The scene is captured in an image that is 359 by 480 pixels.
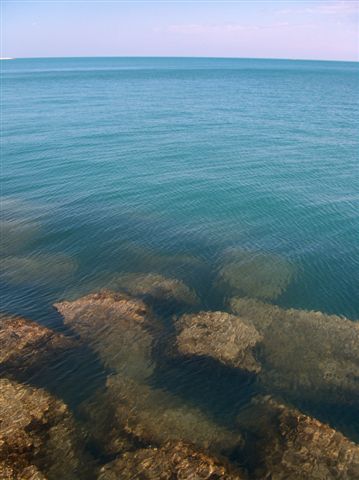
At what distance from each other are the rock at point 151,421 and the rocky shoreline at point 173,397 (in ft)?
0.17

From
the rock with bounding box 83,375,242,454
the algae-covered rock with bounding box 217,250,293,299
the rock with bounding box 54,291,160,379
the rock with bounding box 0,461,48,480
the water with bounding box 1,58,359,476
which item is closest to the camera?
the rock with bounding box 0,461,48,480

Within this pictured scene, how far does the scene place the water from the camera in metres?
28.0

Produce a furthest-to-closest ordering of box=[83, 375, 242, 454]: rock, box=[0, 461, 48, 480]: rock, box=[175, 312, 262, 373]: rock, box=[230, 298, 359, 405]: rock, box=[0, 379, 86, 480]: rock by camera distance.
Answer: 1. box=[175, 312, 262, 373]: rock
2. box=[230, 298, 359, 405]: rock
3. box=[83, 375, 242, 454]: rock
4. box=[0, 379, 86, 480]: rock
5. box=[0, 461, 48, 480]: rock

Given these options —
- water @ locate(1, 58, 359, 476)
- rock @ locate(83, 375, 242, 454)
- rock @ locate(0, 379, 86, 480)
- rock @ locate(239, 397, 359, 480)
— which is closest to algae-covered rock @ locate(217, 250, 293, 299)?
water @ locate(1, 58, 359, 476)

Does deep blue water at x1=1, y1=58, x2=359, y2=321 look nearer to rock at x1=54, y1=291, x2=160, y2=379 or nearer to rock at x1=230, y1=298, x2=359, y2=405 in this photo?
rock at x1=230, y1=298, x2=359, y2=405

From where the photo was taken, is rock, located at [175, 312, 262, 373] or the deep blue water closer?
rock, located at [175, 312, 262, 373]

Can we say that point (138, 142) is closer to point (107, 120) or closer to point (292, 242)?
point (107, 120)

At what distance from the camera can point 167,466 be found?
16.1m

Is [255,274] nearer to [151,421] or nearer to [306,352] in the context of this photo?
[306,352]

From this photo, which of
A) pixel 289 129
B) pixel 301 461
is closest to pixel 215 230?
pixel 301 461

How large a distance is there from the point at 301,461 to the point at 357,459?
246 centimetres

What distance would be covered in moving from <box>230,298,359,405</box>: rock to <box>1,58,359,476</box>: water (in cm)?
110

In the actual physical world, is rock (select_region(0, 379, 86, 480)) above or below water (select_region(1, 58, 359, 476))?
below

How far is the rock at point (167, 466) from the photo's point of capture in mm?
15773
